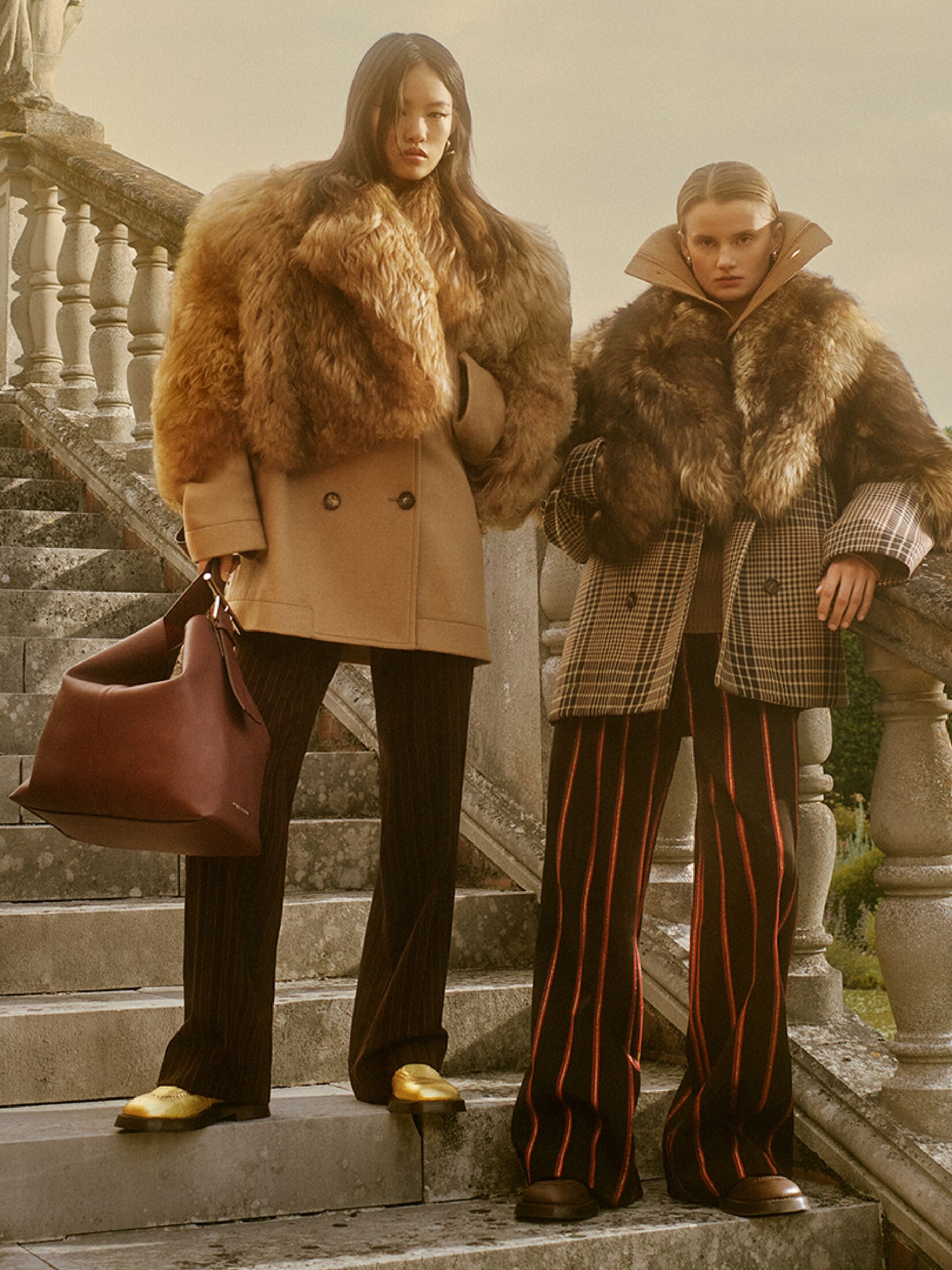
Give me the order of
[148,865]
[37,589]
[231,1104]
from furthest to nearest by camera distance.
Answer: [37,589] → [148,865] → [231,1104]

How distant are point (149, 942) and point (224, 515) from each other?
98 centimetres

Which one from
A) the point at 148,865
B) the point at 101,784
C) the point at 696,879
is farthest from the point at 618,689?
the point at 148,865

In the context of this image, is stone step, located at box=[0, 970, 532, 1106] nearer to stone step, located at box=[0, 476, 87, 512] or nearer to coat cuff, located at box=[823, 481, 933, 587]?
coat cuff, located at box=[823, 481, 933, 587]

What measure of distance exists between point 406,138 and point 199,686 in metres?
0.97

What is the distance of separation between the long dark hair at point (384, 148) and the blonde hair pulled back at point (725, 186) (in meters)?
0.32

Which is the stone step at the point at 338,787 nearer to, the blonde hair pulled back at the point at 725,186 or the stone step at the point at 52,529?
the blonde hair pulled back at the point at 725,186

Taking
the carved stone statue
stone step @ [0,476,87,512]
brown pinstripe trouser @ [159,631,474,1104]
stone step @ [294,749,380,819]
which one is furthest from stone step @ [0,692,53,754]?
the carved stone statue

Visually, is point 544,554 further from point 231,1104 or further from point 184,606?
point 231,1104

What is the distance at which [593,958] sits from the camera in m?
2.63

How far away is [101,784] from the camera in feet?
7.56

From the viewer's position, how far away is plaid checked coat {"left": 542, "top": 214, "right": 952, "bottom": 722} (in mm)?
2553

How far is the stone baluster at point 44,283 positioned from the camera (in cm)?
612

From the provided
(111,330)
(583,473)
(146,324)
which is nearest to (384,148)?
(583,473)

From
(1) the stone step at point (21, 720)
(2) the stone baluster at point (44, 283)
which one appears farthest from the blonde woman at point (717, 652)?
(2) the stone baluster at point (44, 283)
